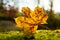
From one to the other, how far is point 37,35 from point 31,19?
0.49 ft

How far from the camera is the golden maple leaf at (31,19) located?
1.70 metres

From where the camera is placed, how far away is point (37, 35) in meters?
1.70

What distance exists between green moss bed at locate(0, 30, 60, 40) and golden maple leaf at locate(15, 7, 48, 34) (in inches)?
2.0

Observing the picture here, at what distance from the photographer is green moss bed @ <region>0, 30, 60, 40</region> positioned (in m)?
1.68

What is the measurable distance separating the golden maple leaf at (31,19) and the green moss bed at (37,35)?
5 centimetres

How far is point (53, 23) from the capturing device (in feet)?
5.63

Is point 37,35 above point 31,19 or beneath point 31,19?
beneath

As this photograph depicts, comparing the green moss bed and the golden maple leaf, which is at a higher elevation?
the golden maple leaf

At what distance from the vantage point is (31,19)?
171cm

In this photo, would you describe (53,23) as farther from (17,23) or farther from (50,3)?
(17,23)

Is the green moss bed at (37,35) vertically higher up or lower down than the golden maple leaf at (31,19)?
lower down

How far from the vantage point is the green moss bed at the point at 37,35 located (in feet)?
5.52

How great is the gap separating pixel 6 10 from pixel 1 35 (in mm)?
223

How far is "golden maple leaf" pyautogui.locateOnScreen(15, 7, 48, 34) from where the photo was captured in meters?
1.70
